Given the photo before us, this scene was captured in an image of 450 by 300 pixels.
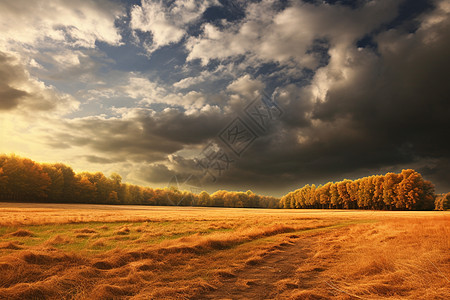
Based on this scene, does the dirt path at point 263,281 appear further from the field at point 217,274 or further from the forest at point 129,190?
the forest at point 129,190

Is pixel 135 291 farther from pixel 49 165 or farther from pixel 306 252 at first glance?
pixel 49 165

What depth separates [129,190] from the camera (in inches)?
5615

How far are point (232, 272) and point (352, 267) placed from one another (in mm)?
5270

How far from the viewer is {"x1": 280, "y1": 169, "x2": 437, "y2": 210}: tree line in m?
87.3

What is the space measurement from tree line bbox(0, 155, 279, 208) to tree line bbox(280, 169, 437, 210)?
9149cm

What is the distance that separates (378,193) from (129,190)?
12731 cm

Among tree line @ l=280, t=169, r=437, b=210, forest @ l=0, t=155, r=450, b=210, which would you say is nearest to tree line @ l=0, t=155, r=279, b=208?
forest @ l=0, t=155, r=450, b=210

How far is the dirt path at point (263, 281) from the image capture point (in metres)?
8.28

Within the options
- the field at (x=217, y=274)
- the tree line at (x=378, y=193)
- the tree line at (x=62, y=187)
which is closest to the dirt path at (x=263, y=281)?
the field at (x=217, y=274)

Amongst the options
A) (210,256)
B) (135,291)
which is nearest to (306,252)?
(210,256)

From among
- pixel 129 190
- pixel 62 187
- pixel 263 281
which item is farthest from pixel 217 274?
pixel 129 190

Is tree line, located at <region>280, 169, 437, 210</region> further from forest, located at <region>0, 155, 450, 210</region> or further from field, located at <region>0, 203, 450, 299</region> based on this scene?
field, located at <region>0, 203, 450, 299</region>

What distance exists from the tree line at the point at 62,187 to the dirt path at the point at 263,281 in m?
101

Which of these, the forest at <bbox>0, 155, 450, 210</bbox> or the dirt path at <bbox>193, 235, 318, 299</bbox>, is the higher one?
the forest at <bbox>0, 155, 450, 210</bbox>
